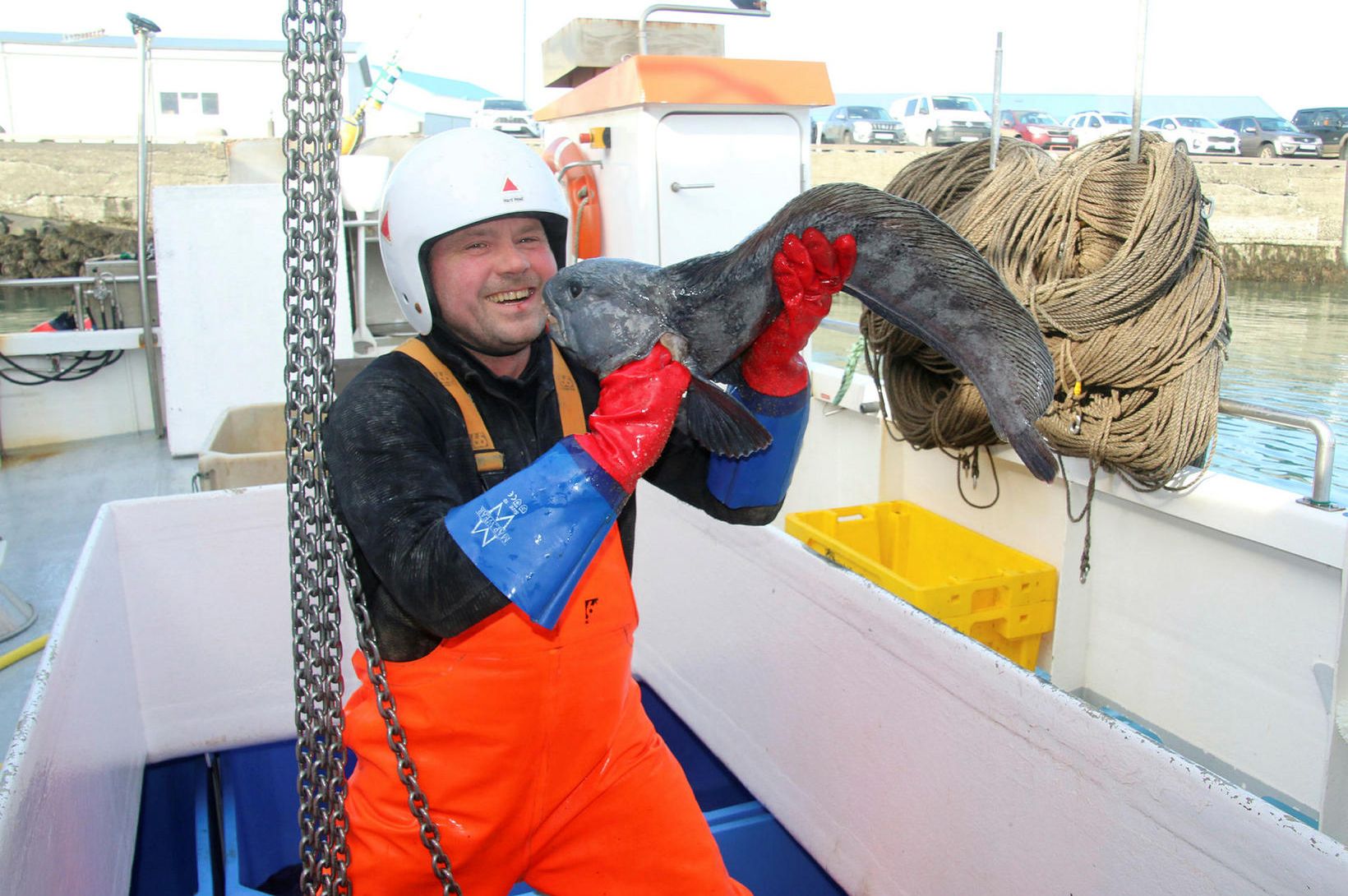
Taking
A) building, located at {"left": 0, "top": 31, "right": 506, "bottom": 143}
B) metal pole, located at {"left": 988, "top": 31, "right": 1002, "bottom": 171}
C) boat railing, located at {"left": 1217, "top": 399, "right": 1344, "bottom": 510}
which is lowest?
boat railing, located at {"left": 1217, "top": 399, "right": 1344, "bottom": 510}

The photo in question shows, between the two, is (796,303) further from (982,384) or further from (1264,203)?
(1264,203)

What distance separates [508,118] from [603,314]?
30761mm

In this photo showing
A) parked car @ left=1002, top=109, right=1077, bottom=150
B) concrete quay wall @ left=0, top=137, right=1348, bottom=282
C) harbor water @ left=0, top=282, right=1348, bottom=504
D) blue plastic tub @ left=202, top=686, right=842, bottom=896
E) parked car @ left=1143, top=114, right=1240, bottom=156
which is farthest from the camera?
parked car @ left=1143, top=114, right=1240, bottom=156

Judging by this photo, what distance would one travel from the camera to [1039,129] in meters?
26.4

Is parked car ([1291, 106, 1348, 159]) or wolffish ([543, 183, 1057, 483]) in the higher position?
parked car ([1291, 106, 1348, 159])

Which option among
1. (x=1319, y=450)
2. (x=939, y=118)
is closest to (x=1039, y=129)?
(x=939, y=118)

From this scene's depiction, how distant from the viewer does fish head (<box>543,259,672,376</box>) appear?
6.70ft

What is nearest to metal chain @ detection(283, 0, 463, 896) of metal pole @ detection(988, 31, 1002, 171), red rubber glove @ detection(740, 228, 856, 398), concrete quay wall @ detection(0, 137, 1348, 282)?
red rubber glove @ detection(740, 228, 856, 398)

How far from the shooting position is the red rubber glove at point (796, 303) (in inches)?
74.7

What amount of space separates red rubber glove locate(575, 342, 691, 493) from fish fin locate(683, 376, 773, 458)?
8 centimetres

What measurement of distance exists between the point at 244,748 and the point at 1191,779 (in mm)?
3454

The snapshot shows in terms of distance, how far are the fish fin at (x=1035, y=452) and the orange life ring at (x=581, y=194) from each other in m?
5.96

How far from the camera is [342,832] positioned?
1.93 m

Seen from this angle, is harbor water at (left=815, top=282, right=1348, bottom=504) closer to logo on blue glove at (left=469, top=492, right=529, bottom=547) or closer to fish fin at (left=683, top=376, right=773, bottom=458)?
fish fin at (left=683, top=376, right=773, bottom=458)
